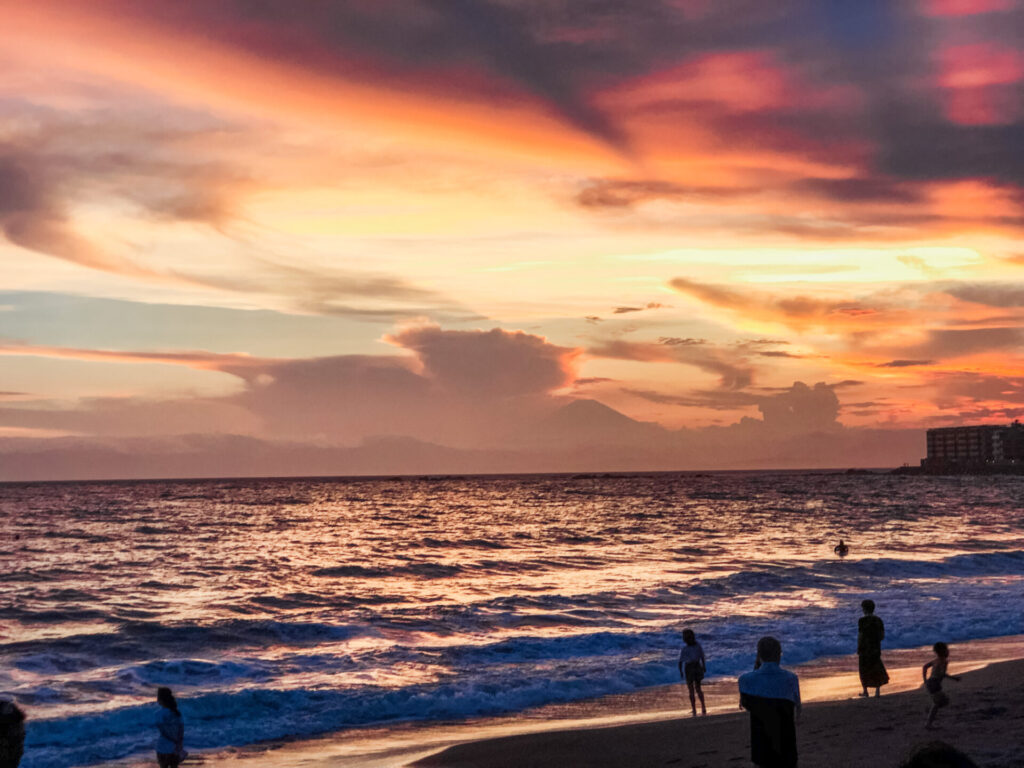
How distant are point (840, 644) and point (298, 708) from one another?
15.3 meters

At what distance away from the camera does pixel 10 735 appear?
604 cm

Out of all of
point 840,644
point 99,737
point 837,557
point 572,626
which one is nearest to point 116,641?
point 99,737

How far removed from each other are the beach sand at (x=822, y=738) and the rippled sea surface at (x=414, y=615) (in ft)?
15.9

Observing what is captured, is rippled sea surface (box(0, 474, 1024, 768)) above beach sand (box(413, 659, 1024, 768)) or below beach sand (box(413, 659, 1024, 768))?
below

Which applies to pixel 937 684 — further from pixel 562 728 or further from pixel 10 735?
pixel 10 735

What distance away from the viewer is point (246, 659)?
83.2ft

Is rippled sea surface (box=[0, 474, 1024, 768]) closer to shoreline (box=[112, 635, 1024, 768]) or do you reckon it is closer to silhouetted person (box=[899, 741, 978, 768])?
shoreline (box=[112, 635, 1024, 768])

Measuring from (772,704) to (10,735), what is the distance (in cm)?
652

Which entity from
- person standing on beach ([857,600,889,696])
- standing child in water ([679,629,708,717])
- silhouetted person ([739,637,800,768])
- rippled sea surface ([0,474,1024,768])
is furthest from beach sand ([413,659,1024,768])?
rippled sea surface ([0,474,1024,768])

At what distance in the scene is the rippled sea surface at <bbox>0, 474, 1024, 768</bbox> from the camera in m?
20.9

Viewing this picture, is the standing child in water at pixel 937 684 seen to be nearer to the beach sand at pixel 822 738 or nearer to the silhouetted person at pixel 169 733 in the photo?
the beach sand at pixel 822 738

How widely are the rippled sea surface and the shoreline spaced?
40.4 inches

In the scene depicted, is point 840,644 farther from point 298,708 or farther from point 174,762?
point 174,762

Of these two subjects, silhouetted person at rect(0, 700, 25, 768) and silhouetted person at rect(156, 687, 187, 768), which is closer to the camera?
silhouetted person at rect(0, 700, 25, 768)
